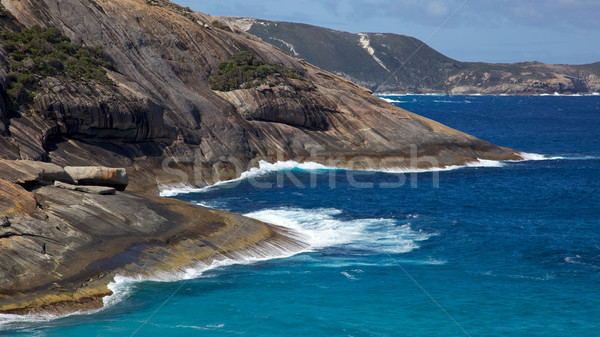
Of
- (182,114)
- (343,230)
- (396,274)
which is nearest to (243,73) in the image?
(182,114)

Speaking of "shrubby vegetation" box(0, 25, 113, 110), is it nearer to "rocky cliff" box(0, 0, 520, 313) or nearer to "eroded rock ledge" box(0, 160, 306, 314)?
"rocky cliff" box(0, 0, 520, 313)

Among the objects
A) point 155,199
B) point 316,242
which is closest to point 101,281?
point 155,199

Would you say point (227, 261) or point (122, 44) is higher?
point (122, 44)

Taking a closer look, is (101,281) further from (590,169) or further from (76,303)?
(590,169)

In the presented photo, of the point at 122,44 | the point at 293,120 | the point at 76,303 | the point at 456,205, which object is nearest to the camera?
the point at 76,303

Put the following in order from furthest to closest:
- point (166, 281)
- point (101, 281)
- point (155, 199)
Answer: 1. point (155, 199)
2. point (166, 281)
3. point (101, 281)

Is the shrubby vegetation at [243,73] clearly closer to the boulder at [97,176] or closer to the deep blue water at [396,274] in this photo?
the deep blue water at [396,274]

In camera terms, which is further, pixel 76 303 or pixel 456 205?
pixel 456 205

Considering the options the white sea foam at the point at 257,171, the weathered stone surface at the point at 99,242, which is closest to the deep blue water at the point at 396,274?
the weathered stone surface at the point at 99,242

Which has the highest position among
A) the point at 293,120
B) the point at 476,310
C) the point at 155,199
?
the point at 293,120
